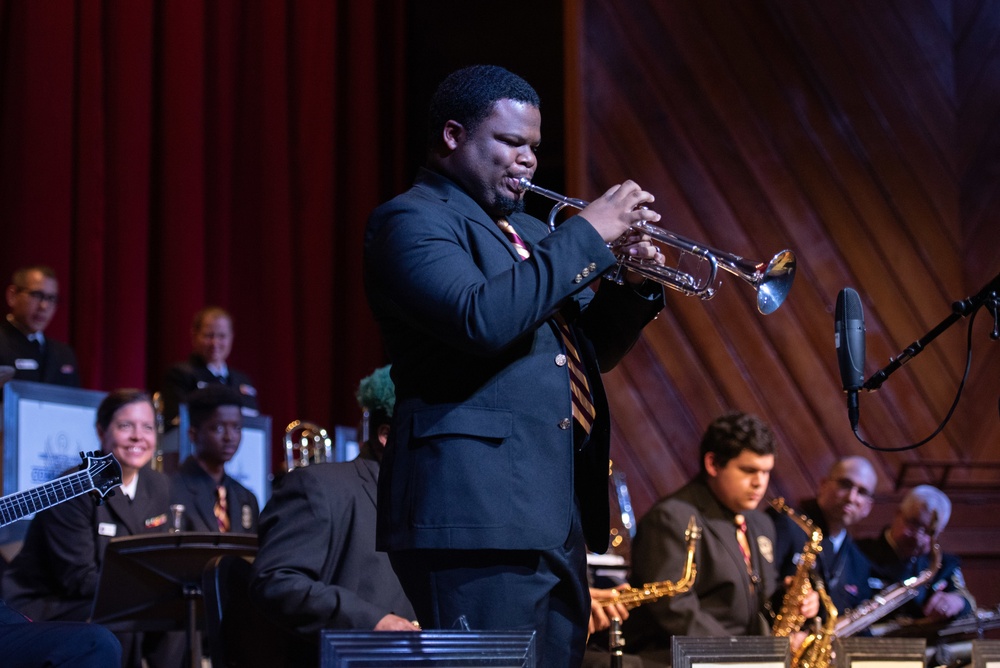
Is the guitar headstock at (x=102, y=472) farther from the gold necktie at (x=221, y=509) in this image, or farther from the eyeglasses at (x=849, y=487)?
the eyeglasses at (x=849, y=487)

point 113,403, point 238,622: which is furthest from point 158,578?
point 113,403

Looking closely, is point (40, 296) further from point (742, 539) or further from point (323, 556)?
point (742, 539)

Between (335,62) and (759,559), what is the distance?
5.06 m

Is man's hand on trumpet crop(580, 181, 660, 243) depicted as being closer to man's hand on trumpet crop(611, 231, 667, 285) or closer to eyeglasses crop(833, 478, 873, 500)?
man's hand on trumpet crop(611, 231, 667, 285)

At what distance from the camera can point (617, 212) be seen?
2076mm

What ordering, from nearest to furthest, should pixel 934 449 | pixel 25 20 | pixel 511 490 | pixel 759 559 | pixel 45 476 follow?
pixel 511 490 → pixel 759 559 → pixel 45 476 → pixel 934 449 → pixel 25 20

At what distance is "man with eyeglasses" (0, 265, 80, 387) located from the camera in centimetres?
633

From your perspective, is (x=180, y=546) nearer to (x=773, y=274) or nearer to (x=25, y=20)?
(x=773, y=274)

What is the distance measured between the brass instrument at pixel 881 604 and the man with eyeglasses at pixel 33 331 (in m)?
4.15

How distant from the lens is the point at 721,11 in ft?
21.6

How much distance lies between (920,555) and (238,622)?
12.2 feet

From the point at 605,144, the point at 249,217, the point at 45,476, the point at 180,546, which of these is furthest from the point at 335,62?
the point at 180,546

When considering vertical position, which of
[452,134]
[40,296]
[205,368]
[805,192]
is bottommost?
[452,134]

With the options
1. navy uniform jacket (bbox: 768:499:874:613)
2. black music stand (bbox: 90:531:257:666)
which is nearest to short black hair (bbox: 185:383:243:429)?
black music stand (bbox: 90:531:257:666)
